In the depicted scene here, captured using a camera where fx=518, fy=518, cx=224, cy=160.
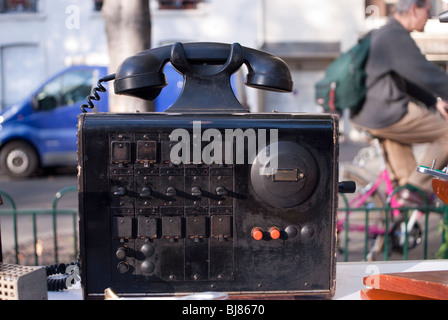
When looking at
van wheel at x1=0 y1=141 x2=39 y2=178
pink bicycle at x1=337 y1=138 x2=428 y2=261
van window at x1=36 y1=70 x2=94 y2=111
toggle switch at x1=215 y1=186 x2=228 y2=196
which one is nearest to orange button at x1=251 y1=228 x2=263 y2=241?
toggle switch at x1=215 y1=186 x2=228 y2=196

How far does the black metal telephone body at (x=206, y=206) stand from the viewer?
112cm

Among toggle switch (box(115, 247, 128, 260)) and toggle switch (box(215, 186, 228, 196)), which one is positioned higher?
toggle switch (box(215, 186, 228, 196))

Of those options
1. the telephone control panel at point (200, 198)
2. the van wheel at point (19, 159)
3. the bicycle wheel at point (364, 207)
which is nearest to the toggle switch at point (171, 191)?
the telephone control panel at point (200, 198)

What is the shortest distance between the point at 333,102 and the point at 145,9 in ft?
4.51

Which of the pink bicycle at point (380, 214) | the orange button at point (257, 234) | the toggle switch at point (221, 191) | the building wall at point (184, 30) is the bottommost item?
the pink bicycle at point (380, 214)

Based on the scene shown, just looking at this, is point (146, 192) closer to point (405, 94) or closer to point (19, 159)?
point (405, 94)

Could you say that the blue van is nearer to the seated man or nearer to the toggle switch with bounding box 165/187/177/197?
the seated man

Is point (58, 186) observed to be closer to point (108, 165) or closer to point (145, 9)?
point (145, 9)

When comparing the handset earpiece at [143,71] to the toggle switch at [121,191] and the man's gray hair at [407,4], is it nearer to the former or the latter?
the toggle switch at [121,191]

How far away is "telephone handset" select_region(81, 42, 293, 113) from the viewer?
4.21ft

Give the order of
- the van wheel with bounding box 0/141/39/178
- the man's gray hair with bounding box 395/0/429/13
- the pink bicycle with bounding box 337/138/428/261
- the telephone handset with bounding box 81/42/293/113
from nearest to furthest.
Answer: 1. the telephone handset with bounding box 81/42/293/113
2. the man's gray hair with bounding box 395/0/429/13
3. the pink bicycle with bounding box 337/138/428/261
4. the van wheel with bounding box 0/141/39/178

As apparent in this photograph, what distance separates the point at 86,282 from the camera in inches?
45.6

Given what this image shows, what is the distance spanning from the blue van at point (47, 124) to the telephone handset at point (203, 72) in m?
8.05

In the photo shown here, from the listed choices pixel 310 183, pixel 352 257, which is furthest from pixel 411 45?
pixel 310 183
